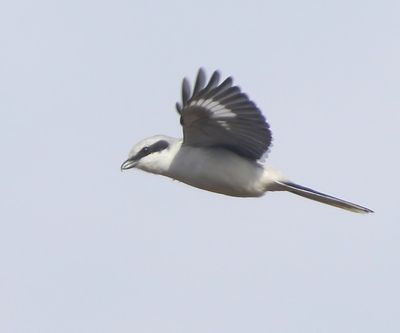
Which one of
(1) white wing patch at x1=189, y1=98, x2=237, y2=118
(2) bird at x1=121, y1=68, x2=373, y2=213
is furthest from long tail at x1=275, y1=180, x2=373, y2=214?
(1) white wing patch at x1=189, y1=98, x2=237, y2=118

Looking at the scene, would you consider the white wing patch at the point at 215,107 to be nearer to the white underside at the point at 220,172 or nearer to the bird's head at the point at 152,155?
the white underside at the point at 220,172

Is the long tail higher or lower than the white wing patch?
lower

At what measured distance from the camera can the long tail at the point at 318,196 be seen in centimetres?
1822

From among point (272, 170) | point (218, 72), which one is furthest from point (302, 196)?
point (218, 72)

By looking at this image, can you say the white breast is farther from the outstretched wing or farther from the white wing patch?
the white wing patch

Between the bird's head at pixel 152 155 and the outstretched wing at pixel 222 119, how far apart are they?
0.16 meters

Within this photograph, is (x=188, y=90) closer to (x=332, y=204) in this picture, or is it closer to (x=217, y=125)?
(x=217, y=125)

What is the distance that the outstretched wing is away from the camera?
1750cm

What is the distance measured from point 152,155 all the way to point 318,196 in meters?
1.26

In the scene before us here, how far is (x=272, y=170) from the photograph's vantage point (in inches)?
718

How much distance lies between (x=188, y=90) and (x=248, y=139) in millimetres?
777

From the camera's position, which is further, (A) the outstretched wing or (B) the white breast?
(B) the white breast

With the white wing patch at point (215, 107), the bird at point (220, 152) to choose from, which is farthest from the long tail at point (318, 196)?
the white wing patch at point (215, 107)

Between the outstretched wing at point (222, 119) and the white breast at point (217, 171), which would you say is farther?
the white breast at point (217, 171)
